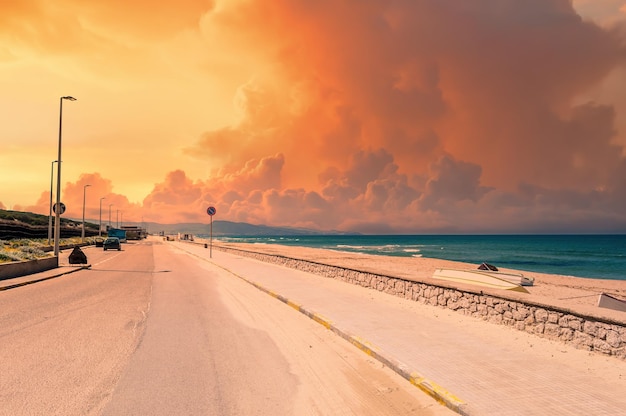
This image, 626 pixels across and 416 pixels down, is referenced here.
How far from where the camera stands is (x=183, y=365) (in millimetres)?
7359

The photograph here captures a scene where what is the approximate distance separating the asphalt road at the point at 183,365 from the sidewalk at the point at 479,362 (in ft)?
1.24

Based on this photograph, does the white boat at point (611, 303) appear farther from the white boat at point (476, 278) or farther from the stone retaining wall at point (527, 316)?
the stone retaining wall at point (527, 316)

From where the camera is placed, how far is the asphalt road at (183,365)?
18.8ft

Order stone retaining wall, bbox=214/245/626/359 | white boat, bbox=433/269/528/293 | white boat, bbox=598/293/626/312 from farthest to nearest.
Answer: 1. white boat, bbox=433/269/528/293
2. white boat, bbox=598/293/626/312
3. stone retaining wall, bbox=214/245/626/359

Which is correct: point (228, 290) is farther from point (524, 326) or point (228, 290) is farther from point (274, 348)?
point (524, 326)

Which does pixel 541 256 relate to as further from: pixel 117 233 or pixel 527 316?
pixel 117 233

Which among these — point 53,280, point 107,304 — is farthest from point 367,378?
point 53,280

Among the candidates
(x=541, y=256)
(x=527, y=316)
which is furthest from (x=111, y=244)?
(x=541, y=256)

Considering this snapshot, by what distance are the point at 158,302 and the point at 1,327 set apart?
15.0 ft

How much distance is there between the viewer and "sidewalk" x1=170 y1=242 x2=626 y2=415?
577 cm

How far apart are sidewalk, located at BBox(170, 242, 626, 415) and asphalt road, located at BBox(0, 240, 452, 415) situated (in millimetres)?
377

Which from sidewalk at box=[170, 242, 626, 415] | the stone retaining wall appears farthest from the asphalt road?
the stone retaining wall

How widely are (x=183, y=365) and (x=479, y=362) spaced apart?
5068 millimetres

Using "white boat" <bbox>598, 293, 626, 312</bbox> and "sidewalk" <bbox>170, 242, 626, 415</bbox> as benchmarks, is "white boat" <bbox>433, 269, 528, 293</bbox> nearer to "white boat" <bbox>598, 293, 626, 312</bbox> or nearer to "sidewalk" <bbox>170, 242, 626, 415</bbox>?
"white boat" <bbox>598, 293, 626, 312</bbox>
